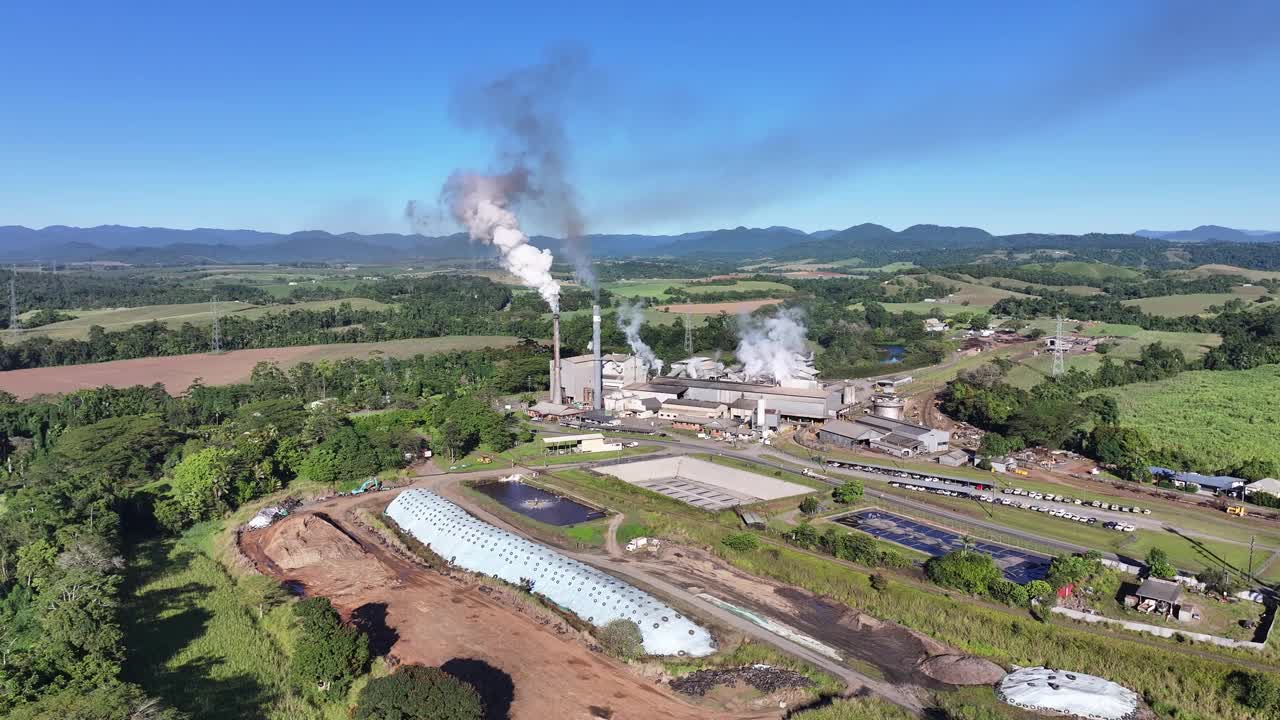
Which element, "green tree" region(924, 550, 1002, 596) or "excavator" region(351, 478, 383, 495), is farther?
"excavator" region(351, 478, 383, 495)

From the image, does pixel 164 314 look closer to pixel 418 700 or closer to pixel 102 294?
pixel 102 294

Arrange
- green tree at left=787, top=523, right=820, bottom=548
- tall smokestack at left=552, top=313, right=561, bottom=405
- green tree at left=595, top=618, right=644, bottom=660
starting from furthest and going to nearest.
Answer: tall smokestack at left=552, top=313, right=561, bottom=405
green tree at left=787, top=523, right=820, bottom=548
green tree at left=595, top=618, right=644, bottom=660

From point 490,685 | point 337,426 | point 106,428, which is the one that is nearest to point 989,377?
point 337,426

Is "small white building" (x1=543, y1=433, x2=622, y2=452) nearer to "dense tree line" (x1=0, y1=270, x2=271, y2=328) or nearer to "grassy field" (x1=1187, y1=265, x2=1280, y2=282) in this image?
"dense tree line" (x1=0, y1=270, x2=271, y2=328)

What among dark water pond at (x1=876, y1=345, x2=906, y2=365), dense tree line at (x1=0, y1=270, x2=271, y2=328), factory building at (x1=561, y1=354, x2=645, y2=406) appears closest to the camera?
factory building at (x1=561, y1=354, x2=645, y2=406)

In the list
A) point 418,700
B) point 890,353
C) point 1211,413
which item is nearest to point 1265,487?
point 1211,413

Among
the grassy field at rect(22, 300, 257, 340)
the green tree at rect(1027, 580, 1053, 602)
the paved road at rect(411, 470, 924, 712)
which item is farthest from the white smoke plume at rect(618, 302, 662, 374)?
the grassy field at rect(22, 300, 257, 340)
